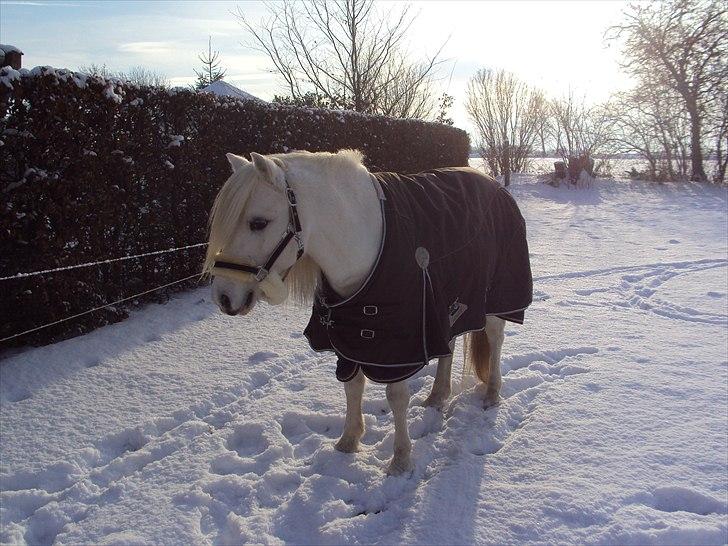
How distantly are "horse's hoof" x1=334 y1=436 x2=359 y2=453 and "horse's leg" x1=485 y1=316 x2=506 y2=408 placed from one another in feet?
3.24

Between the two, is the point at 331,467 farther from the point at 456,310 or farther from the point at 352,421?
the point at 456,310

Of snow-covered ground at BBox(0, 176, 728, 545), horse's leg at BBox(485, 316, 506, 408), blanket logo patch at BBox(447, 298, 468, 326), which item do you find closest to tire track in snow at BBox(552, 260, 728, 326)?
snow-covered ground at BBox(0, 176, 728, 545)

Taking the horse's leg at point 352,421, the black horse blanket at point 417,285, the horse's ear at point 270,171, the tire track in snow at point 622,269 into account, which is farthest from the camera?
the tire track in snow at point 622,269

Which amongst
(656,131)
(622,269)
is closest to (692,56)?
(656,131)

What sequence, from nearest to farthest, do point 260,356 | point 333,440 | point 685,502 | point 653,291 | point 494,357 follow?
point 685,502, point 333,440, point 494,357, point 260,356, point 653,291

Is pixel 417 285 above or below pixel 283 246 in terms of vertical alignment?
below

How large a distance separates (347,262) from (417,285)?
36 centimetres

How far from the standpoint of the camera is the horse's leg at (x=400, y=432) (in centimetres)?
276

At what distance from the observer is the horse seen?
7.66 ft

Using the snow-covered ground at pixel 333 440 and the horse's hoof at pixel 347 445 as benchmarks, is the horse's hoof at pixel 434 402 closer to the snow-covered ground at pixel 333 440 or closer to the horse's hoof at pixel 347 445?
the snow-covered ground at pixel 333 440

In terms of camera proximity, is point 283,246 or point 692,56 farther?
point 692,56

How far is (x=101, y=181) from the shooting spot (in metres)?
4.32

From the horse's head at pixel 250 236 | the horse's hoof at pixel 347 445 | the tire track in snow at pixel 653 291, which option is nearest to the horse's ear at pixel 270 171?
the horse's head at pixel 250 236

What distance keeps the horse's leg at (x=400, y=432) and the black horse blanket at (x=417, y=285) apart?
0.18 metres
